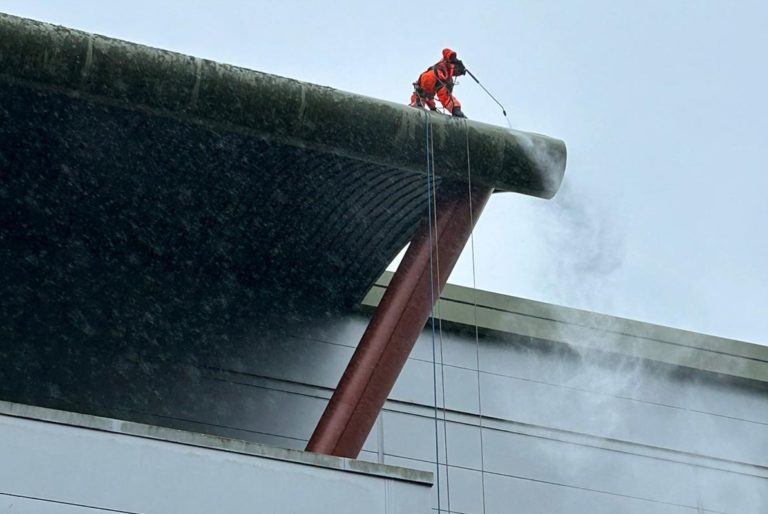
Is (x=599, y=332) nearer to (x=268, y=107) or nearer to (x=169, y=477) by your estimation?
(x=268, y=107)

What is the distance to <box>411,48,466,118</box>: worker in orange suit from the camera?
12375 mm

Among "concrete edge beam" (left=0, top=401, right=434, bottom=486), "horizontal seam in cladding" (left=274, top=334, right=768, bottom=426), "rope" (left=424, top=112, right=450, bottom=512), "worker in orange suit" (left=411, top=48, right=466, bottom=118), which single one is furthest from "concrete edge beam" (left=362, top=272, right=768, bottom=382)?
"concrete edge beam" (left=0, top=401, right=434, bottom=486)

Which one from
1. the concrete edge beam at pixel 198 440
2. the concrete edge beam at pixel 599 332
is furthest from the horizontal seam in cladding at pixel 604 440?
the concrete edge beam at pixel 198 440

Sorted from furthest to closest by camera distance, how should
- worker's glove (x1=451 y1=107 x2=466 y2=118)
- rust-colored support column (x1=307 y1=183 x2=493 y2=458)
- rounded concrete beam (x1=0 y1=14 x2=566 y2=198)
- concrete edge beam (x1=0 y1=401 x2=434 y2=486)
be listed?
worker's glove (x1=451 y1=107 x2=466 y2=118) → rust-colored support column (x1=307 y1=183 x2=493 y2=458) → rounded concrete beam (x1=0 y1=14 x2=566 y2=198) → concrete edge beam (x1=0 y1=401 x2=434 y2=486)

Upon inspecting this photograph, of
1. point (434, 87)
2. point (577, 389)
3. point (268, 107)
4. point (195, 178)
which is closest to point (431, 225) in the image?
point (434, 87)

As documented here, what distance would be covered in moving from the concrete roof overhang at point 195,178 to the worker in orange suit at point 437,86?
2.45ft

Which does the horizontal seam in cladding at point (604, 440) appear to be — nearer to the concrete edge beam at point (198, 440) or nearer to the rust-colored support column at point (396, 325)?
the rust-colored support column at point (396, 325)

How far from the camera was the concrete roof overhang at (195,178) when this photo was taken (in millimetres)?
10891

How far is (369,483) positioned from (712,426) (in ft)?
21.6

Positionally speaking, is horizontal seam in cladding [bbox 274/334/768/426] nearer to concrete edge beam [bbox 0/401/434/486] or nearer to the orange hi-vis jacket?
the orange hi-vis jacket

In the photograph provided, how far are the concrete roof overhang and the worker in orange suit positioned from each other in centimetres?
75

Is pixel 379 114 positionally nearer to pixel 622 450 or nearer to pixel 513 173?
pixel 513 173

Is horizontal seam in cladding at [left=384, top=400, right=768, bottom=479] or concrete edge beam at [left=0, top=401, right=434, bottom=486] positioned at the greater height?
horizontal seam in cladding at [left=384, top=400, right=768, bottom=479]

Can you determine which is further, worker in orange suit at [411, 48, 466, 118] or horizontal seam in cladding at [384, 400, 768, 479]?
horizontal seam in cladding at [384, 400, 768, 479]
